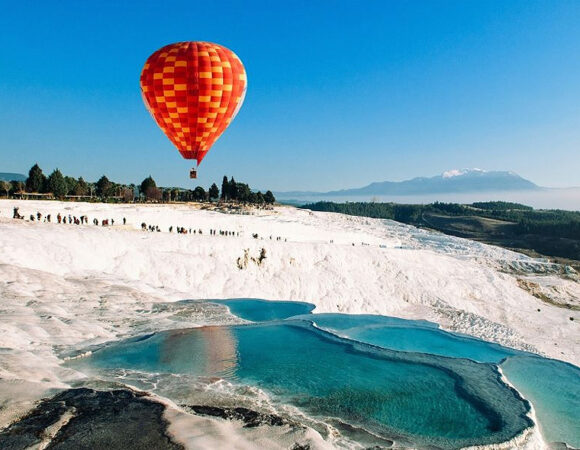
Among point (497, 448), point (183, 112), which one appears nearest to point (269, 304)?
point (183, 112)

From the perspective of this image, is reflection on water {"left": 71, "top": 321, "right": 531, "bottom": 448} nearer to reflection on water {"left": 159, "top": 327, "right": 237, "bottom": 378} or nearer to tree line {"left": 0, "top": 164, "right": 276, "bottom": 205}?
reflection on water {"left": 159, "top": 327, "right": 237, "bottom": 378}

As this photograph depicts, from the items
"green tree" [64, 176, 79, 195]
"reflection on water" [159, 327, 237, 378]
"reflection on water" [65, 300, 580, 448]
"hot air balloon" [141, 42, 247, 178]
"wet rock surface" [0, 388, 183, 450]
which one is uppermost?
"hot air balloon" [141, 42, 247, 178]

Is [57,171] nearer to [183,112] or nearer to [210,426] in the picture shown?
[183,112]

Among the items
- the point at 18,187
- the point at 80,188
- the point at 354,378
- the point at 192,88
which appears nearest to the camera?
the point at 354,378

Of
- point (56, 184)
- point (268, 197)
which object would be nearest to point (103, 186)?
point (56, 184)

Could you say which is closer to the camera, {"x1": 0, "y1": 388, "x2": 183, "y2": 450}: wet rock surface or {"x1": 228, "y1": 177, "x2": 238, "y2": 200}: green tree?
{"x1": 0, "y1": 388, "x2": 183, "y2": 450}: wet rock surface

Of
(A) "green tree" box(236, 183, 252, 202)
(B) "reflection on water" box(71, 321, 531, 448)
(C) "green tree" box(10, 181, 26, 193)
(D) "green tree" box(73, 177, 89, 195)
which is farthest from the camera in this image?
(A) "green tree" box(236, 183, 252, 202)

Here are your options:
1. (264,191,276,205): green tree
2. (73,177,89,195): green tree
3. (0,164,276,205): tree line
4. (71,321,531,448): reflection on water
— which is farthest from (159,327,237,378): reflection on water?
(264,191,276,205): green tree

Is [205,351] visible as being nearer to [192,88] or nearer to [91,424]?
[91,424]
